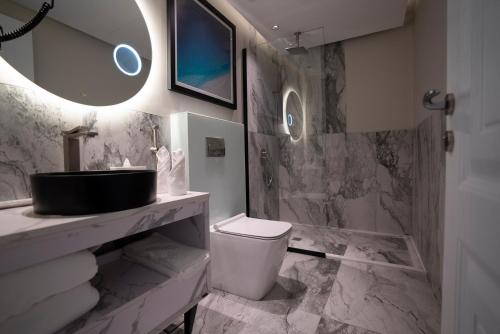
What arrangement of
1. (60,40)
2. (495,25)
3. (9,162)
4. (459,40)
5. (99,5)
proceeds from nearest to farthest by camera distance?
(495,25) → (459,40) → (9,162) → (60,40) → (99,5)

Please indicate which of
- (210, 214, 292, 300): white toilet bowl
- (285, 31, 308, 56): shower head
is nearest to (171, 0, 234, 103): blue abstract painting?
(285, 31, 308, 56): shower head

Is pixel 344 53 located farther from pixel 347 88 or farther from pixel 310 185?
pixel 310 185

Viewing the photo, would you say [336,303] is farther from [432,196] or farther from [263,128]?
[263,128]

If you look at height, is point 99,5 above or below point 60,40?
above

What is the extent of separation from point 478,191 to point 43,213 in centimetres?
114

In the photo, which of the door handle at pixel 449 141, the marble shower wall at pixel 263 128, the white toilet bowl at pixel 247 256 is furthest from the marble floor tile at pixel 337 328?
the marble shower wall at pixel 263 128

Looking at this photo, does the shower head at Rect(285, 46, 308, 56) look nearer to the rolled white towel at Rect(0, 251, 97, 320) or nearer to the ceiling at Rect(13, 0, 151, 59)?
the ceiling at Rect(13, 0, 151, 59)

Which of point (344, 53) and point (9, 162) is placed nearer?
point (9, 162)

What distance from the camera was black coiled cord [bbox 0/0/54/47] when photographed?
83 centimetres

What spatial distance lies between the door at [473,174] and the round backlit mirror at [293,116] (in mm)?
2114

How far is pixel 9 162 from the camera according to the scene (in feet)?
2.76

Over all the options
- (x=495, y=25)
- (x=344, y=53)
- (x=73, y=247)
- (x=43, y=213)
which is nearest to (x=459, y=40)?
(x=495, y=25)

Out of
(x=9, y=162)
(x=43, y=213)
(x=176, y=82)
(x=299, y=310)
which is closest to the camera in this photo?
(x=43, y=213)

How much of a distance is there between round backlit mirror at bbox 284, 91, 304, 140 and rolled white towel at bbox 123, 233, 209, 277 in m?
1.97
